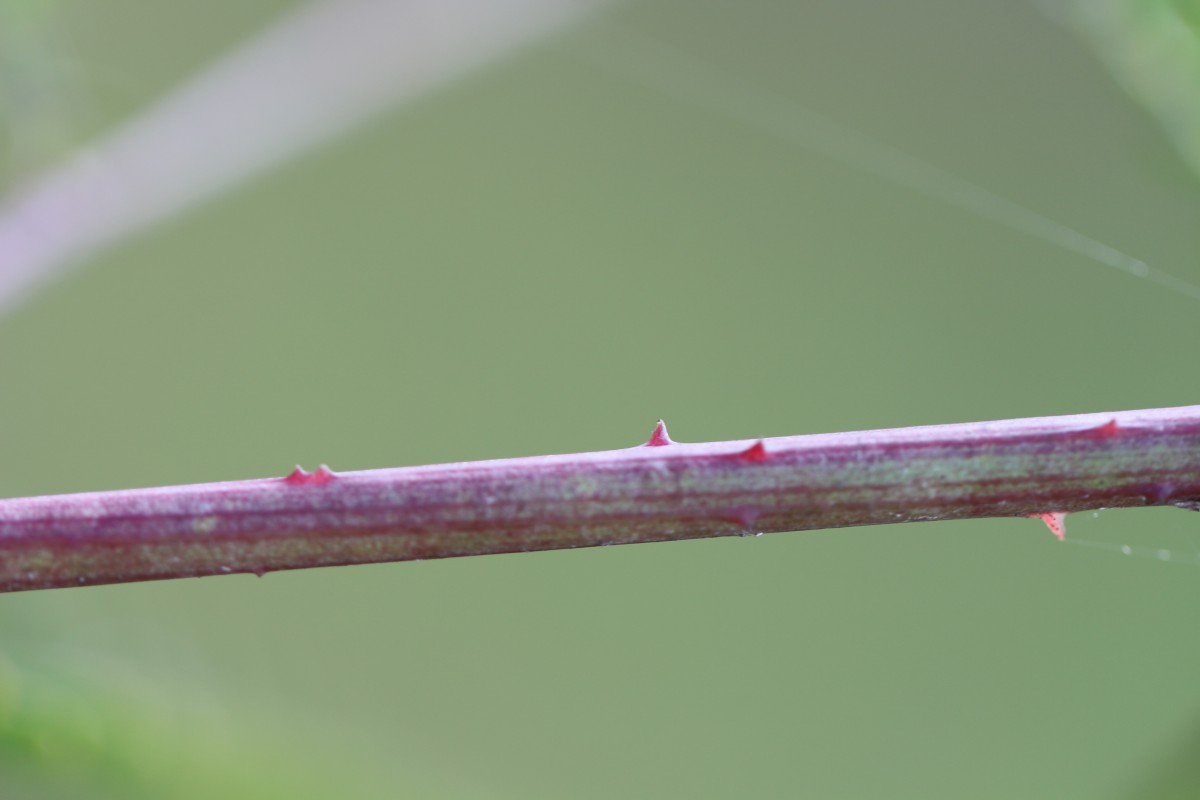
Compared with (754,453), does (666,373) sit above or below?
above

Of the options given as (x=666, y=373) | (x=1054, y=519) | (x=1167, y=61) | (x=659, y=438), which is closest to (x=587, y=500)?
(x=659, y=438)

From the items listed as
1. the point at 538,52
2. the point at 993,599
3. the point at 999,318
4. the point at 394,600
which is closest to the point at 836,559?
the point at 993,599

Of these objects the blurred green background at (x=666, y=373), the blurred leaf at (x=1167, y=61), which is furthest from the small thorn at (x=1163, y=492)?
the blurred green background at (x=666, y=373)

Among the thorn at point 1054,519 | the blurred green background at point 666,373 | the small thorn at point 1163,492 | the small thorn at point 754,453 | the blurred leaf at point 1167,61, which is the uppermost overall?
the blurred green background at point 666,373

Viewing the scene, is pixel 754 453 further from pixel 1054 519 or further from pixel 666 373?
pixel 666 373

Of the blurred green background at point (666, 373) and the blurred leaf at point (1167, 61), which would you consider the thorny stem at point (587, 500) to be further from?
the blurred green background at point (666, 373)

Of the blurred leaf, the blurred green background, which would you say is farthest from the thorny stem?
the blurred green background

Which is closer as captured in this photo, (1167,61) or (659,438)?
(659,438)

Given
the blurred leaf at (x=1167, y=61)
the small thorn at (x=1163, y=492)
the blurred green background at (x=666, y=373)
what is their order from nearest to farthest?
the small thorn at (x=1163, y=492), the blurred leaf at (x=1167, y=61), the blurred green background at (x=666, y=373)
